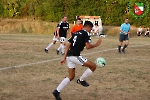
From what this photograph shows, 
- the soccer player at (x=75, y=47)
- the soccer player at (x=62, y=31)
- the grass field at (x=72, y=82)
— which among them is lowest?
the grass field at (x=72, y=82)

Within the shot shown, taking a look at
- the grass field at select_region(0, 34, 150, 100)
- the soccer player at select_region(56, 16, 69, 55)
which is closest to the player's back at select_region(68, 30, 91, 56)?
the grass field at select_region(0, 34, 150, 100)

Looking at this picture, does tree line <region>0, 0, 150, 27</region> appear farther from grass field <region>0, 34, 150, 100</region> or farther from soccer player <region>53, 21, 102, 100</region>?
soccer player <region>53, 21, 102, 100</region>

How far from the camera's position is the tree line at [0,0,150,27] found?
49.6 meters

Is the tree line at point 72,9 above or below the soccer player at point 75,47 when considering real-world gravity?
below

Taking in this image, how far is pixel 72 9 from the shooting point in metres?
52.2

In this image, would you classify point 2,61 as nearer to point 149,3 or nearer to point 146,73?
point 146,73

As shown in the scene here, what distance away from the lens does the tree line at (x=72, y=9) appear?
49.6 m

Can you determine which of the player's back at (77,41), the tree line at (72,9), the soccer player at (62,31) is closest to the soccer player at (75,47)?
the player's back at (77,41)

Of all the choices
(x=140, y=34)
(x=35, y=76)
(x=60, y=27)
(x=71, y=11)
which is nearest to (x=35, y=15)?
(x=71, y=11)

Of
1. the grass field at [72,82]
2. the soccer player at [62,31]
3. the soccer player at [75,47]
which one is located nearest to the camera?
the soccer player at [75,47]

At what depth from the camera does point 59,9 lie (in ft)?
173

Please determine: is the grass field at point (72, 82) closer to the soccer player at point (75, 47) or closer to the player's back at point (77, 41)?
the soccer player at point (75, 47)

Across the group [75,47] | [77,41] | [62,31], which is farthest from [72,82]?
[62,31]

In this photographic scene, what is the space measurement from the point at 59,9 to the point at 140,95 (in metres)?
45.1
